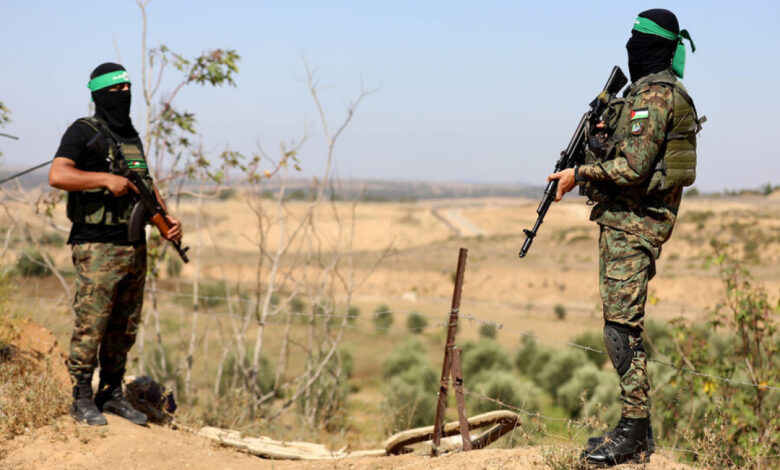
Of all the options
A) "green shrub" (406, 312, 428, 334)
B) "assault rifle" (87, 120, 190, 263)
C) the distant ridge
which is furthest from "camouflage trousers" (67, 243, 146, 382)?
"green shrub" (406, 312, 428, 334)

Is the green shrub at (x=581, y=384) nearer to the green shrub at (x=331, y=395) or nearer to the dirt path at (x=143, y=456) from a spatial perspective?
the green shrub at (x=331, y=395)

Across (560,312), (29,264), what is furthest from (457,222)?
(29,264)

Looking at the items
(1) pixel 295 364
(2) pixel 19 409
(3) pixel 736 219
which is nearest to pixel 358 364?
(1) pixel 295 364

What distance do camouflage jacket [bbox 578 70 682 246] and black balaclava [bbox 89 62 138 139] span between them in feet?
8.50

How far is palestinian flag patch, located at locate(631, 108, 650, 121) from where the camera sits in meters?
2.97

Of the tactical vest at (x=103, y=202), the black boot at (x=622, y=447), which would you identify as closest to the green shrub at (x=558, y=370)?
the black boot at (x=622, y=447)

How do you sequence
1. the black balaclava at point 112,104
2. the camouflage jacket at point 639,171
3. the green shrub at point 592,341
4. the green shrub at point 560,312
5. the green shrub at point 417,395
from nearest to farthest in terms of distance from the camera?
the camouflage jacket at point 639,171, the black balaclava at point 112,104, the green shrub at point 417,395, the green shrub at point 592,341, the green shrub at point 560,312

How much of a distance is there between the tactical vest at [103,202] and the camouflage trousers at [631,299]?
264cm

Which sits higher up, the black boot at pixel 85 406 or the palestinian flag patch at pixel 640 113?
the palestinian flag patch at pixel 640 113

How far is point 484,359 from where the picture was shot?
1522 centimetres

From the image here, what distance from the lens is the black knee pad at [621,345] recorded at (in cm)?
308

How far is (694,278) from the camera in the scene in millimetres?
25219

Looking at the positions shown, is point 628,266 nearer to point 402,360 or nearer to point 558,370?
point 558,370

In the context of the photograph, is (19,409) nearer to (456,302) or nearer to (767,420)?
(456,302)
